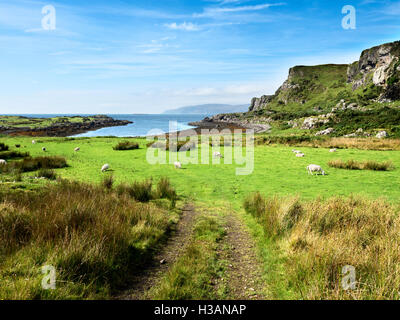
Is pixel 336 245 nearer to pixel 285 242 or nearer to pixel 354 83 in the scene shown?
pixel 285 242

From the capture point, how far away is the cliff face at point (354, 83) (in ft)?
298

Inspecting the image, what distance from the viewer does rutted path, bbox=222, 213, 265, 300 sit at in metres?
4.93

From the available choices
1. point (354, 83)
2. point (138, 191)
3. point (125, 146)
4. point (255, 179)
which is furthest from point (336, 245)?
point (354, 83)

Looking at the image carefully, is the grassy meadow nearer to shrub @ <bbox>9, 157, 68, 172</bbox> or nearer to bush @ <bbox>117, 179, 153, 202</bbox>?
bush @ <bbox>117, 179, 153, 202</bbox>

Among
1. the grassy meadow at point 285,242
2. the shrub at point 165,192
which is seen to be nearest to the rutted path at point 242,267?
the grassy meadow at point 285,242

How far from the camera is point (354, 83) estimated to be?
134m

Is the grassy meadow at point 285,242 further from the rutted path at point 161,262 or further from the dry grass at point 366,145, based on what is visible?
the dry grass at point 366,145

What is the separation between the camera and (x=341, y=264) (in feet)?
16.0

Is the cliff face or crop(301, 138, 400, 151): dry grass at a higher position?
the cliff face

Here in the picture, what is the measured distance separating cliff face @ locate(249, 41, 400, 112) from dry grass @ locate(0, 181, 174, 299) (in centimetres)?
10092

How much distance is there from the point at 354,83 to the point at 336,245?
531 feet

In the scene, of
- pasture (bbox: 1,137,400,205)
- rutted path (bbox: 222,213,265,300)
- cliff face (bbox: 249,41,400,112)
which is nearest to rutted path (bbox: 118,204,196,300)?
rutted path (bbox: 222,213,265,300)
